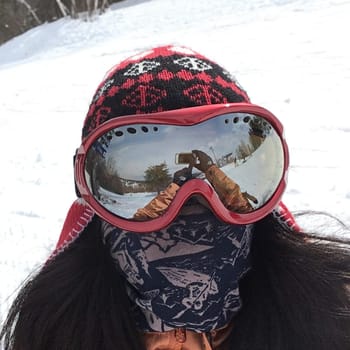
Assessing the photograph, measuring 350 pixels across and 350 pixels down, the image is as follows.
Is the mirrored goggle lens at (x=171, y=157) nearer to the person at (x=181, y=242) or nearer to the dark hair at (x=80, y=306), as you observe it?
the person at (x=181, y=242)

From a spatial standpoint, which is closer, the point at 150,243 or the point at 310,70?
the point at 150,243

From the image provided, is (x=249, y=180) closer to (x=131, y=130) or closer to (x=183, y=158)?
(x=183, y=158)

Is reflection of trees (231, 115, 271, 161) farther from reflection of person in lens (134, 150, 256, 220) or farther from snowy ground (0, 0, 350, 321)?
snowy ground (0, 0, 350, 321)

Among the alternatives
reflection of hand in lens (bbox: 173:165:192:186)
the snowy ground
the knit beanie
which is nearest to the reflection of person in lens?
reflection of hand in lens (bbox: 173:165:192:186)

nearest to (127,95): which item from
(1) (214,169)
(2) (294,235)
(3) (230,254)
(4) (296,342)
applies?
(1) (214,169)

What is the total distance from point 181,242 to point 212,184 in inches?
5.2

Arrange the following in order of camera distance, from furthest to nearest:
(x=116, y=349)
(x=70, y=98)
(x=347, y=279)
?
1. (x=70, y=98)
2. (x=347, y=279)
3. (x=116, y=349)

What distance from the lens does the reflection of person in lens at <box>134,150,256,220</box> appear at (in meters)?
1.31

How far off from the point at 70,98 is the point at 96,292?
5.84 m

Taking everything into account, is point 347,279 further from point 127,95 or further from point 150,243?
point 127,95

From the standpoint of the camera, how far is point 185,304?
1.34 m

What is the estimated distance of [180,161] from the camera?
4.27 feet

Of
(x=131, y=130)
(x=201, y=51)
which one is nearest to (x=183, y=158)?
(x=131, y=130)

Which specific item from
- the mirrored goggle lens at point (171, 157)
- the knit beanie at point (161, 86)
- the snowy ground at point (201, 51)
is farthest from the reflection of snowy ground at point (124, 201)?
the snowy ground at point (201, 51)
